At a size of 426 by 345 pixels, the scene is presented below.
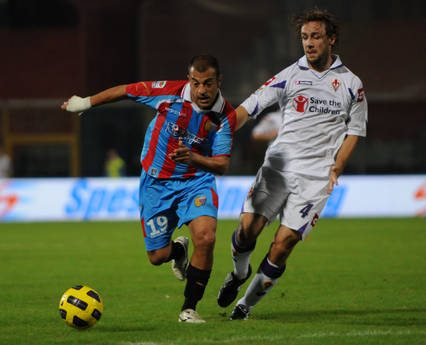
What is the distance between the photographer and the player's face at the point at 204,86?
7.92 m

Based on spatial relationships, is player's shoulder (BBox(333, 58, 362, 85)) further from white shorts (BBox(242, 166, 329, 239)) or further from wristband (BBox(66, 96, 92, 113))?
wristband (BBox(66, 96, 92, 113))

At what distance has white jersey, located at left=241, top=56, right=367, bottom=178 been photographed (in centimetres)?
850

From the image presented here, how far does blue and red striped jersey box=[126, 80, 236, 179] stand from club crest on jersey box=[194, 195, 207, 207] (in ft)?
0.71

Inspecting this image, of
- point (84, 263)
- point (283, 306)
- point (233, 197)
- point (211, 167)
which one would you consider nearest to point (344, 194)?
point (233, 197)

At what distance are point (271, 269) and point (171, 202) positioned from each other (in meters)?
0.95

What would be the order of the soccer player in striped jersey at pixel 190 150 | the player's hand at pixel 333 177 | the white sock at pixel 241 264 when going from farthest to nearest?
1. the white sock at pixel 241 264
2. the player's hand at pixel 333 177
3. the soccer player in striped jersey at pixel 190 150

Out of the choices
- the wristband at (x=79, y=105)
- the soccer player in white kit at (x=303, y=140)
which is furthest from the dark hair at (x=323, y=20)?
the wristband at (x=79, y=105)

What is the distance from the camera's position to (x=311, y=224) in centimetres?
848

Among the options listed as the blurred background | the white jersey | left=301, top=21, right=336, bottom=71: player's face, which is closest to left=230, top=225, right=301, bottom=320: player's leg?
the white jersey

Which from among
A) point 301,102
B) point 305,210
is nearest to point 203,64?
point 301,102

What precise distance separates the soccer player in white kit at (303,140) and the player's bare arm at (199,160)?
1.86 ft

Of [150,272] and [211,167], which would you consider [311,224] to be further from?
[150,272]

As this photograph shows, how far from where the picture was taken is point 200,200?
830 centimetres

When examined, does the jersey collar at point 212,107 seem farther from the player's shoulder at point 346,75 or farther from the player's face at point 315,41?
the player's shoulder at point 346,75
